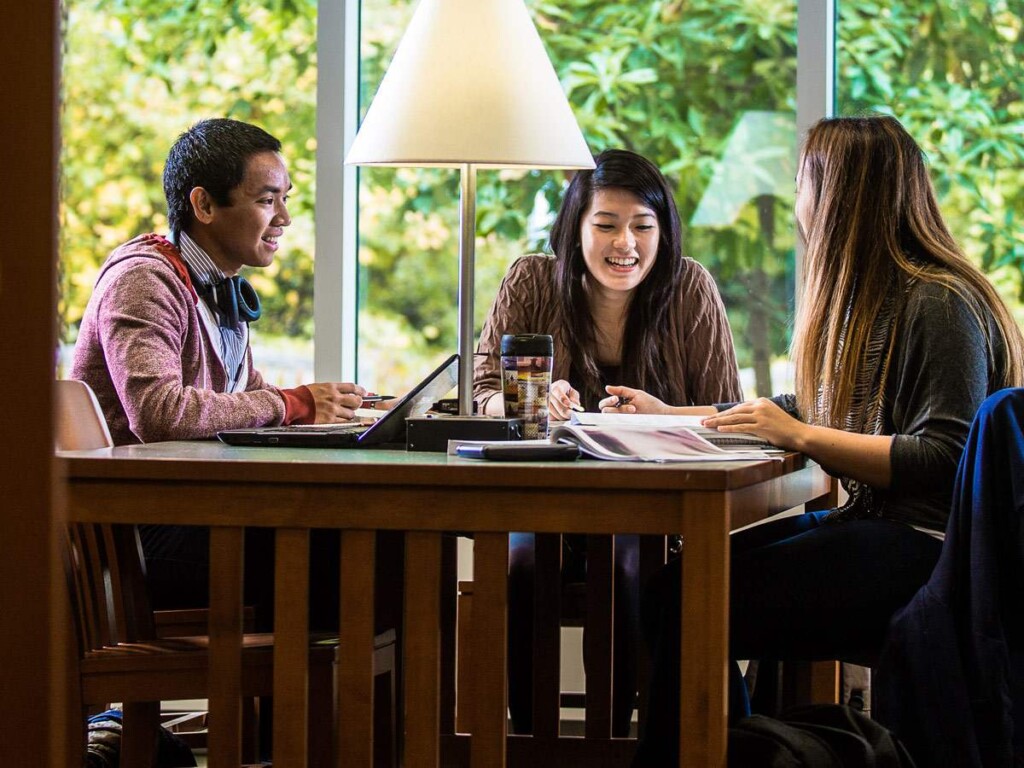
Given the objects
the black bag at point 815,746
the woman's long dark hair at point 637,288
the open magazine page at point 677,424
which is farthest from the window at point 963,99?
the black bag at point 815,746

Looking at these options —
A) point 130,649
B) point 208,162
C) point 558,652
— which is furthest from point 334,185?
point 130,649

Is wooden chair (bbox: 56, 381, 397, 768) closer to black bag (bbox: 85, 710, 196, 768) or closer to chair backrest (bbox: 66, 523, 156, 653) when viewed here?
chair backrest (bbox: 66, 523, 156, 653)

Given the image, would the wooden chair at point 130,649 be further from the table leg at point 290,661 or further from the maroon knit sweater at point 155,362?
the maroon knit sweater at point 155,362

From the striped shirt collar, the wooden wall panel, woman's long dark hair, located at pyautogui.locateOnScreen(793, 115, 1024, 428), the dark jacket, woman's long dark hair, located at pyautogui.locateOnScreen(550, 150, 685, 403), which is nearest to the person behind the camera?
the wooden wall panel

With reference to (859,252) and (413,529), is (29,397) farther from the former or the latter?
(859,252)

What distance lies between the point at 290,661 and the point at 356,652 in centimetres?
8

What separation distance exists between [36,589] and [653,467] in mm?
912

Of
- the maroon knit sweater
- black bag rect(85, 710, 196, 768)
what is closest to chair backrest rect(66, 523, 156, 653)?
black bag rect(85, 710, 196, 768)

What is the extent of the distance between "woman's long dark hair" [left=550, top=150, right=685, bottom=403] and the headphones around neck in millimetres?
672

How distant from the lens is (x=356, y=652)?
1.46 meters

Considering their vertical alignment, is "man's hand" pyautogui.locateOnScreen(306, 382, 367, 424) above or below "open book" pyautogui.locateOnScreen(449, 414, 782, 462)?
above

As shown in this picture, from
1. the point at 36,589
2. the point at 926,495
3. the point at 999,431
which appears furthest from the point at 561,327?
the point at 36,589

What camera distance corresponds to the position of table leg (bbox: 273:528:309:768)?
1.46m

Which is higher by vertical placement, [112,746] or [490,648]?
[490,648]
